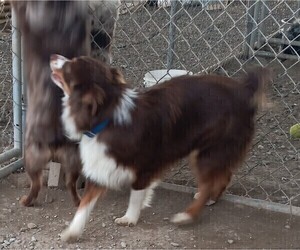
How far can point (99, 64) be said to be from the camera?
256cm

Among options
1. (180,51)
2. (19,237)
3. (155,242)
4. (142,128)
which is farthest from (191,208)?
(180,51)

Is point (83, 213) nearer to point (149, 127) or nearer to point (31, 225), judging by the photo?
point (31, 225)

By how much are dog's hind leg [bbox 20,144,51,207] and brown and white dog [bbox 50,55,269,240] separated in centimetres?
28

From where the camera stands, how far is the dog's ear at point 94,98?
246cm

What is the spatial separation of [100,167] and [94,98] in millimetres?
359

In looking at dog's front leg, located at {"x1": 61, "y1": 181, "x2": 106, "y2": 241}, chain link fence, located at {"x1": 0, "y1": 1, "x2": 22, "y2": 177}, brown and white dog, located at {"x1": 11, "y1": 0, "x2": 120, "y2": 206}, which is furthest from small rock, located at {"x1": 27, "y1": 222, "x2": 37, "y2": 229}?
chain link fence, located at {"x1": 0, "y1": 1, "x2": 22, "y2": 177}

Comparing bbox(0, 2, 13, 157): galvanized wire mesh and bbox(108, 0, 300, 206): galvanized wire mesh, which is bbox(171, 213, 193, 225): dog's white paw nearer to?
bbox(108, 0, 300, 206): galvanized wire mesh

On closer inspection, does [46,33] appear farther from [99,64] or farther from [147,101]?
[147,101]

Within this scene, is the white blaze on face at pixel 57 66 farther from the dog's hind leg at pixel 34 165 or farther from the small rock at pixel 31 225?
the small rock at pixel 31 225

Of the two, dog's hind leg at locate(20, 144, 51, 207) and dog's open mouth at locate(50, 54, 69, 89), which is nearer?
dog's open mouth at locate(50, 54, 69, 89)

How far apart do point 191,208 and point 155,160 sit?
0.35m

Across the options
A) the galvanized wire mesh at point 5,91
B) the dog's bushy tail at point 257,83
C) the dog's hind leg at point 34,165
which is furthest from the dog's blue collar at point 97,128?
the galvanized wire mesh at point 5,91

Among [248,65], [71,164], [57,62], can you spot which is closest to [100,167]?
[71,164]

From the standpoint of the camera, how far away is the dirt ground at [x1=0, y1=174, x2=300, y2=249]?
2.75 m
